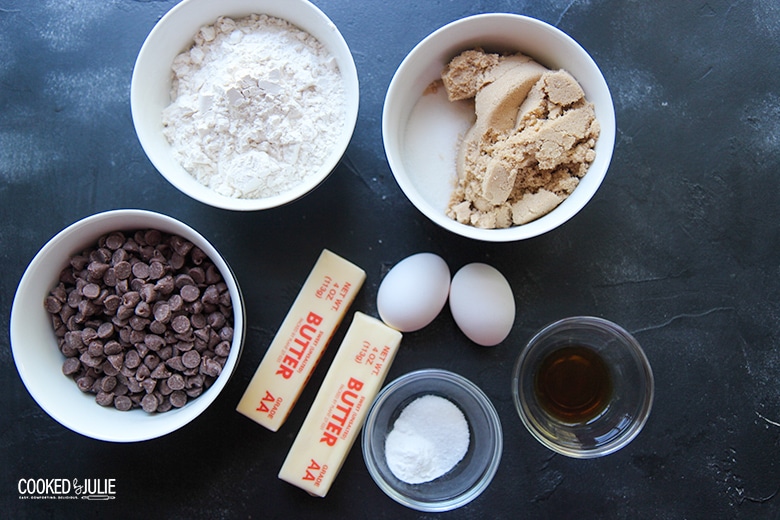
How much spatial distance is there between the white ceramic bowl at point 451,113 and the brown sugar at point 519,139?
24mm

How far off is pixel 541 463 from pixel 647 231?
0.57 metres

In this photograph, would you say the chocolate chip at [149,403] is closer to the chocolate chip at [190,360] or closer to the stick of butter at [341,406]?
the chocolate chip at [190,360]

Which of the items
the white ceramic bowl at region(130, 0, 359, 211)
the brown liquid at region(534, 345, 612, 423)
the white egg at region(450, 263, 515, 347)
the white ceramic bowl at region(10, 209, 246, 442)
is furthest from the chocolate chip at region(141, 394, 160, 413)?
the brown liquid at region(534, 345, 612, 423)

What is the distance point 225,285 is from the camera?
115 cm

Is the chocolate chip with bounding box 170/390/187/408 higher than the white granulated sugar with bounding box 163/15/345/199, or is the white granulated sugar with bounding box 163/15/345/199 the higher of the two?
the white granulated sugar with bounding box 163/15/345/199

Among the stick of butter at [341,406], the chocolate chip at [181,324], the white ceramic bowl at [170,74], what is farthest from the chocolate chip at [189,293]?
the stick of butter at [341,406]

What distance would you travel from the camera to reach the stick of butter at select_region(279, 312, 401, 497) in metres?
1.21

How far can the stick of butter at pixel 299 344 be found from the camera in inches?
48.3

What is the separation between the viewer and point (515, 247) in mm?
1297

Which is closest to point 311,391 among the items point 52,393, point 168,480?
point 168,480

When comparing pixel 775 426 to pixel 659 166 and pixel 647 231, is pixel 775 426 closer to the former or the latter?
pixel 647 231

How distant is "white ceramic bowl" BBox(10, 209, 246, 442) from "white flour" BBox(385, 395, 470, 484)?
1.27 feet

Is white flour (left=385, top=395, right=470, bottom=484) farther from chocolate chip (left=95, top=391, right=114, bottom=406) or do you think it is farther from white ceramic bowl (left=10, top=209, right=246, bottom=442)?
chocolate chip (left=95, top=391, right=114, bottom=406)

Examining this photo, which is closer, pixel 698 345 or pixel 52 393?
pixel 52 393
